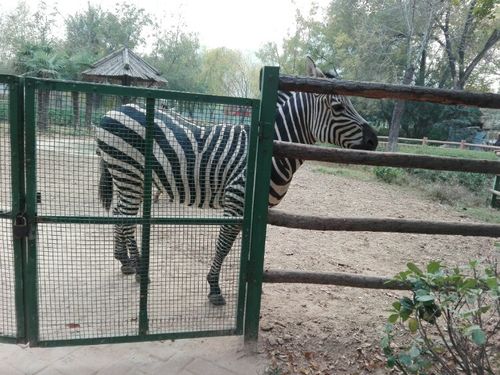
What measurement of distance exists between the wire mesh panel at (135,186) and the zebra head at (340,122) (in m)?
0.84

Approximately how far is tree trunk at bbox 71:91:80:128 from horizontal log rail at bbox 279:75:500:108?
128cm

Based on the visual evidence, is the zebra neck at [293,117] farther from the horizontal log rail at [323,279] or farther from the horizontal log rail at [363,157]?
the horizontal log rail at [323,279]

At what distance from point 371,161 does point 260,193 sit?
803 millimetres

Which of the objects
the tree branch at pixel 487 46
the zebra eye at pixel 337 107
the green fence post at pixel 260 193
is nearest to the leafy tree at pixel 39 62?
the zebra eye at pixel 337 107

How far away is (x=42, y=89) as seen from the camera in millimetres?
2322

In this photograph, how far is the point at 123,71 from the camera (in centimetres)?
1218

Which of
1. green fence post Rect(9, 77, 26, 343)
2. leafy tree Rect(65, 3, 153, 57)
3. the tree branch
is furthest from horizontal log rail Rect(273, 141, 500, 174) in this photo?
leafy tree Rect(65, 3, 153, 57)

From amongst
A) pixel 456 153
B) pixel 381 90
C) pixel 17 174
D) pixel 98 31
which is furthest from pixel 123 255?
pixel 98 31

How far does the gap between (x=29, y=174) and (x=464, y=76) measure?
23.5 m

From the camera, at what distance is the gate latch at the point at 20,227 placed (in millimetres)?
2381

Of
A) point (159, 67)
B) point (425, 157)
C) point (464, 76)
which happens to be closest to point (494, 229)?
point (425, 157)

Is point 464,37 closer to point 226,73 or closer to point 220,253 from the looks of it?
point 220,253

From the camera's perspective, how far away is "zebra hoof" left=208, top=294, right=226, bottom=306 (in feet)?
10.7

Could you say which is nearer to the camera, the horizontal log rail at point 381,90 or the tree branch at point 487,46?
the horizontal log rail at point 381,90
